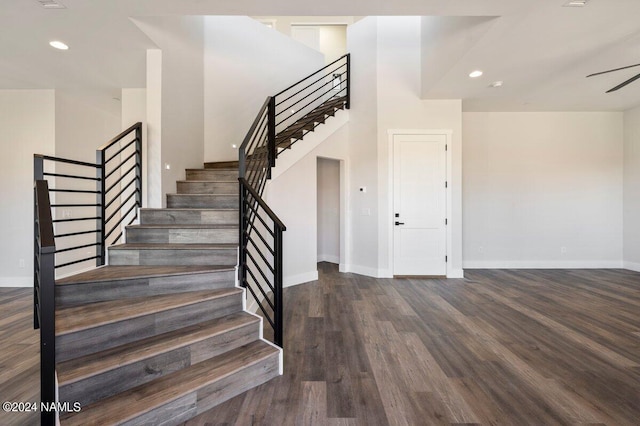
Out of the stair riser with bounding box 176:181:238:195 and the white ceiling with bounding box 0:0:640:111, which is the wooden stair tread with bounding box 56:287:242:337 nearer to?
the stair riser with bounding box 176:181:238:195

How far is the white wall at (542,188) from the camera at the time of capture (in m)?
5.66

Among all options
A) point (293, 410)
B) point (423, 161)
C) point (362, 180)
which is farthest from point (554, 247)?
point (293, 410)

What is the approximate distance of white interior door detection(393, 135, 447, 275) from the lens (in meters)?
5.04

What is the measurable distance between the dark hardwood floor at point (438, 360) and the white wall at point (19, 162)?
52 cm

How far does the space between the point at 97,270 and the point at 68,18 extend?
2380mm

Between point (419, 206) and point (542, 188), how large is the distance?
109 inches

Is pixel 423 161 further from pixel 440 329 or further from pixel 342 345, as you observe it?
pixel 342 345

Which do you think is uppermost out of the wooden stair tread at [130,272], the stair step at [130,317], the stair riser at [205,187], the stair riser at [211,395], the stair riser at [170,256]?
the stair riser at [205,187]

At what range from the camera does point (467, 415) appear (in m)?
1.80

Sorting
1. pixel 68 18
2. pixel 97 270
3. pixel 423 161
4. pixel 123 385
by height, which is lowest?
pixel 123 385

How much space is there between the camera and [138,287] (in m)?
2.31

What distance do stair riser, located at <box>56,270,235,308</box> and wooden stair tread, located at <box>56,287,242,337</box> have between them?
5cm

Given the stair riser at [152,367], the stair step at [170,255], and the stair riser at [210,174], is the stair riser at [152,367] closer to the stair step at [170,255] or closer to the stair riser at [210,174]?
the stair step at [170,255]

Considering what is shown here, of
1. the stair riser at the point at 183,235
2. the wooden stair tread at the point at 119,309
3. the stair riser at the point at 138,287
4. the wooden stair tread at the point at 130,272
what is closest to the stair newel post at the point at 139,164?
the stair riser at the point at 183,235
